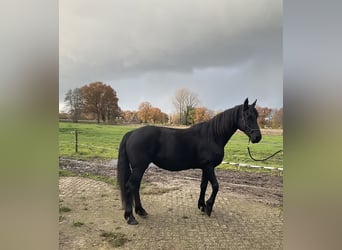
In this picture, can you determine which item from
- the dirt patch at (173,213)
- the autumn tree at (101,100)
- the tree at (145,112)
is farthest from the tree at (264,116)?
the autumn tree at (101,100)

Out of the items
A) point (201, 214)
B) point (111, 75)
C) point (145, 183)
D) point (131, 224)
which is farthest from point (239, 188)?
point (111, 75)

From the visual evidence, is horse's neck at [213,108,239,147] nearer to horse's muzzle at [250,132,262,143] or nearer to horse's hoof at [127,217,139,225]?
horse's muzzle at [250,132,262,143]

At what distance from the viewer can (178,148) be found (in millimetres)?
3002

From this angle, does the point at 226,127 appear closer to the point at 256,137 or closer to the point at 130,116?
the point at 256,137

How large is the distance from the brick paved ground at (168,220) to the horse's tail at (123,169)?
0.99ft

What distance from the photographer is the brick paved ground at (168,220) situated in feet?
8.78

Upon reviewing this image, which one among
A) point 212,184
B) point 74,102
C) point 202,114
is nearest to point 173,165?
point 212,184

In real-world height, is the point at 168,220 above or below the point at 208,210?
below

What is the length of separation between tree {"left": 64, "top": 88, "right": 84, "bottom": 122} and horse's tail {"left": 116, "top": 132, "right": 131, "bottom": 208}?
0.64 meters

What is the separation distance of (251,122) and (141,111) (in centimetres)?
137

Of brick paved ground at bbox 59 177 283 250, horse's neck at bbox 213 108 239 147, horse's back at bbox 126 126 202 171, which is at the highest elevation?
horse's neck at bbox 213 108 239 147

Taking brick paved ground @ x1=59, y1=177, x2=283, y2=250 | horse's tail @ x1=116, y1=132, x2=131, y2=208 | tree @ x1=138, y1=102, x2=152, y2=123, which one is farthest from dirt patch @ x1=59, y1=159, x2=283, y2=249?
tree @ x1=138, y1=102, x2=152, y2=123

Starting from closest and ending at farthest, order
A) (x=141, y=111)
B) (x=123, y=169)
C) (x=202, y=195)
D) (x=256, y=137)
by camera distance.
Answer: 1. (x=256, y=137)
2. (x=123, y=169)
3. (x=141, y=111)
4. (x=202, y=195)

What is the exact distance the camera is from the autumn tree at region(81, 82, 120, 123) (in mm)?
3002
